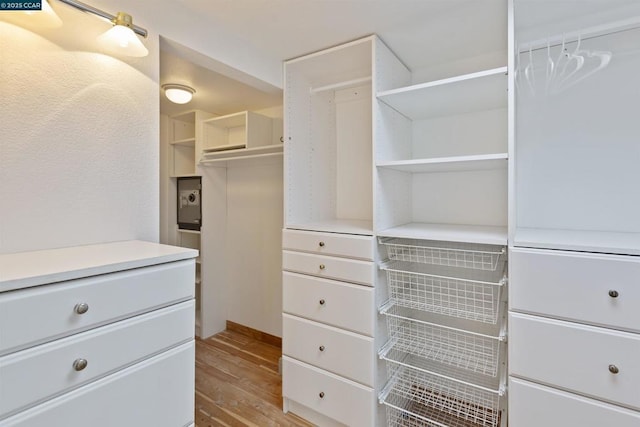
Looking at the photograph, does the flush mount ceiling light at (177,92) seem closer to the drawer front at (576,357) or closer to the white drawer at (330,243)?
the white drawer at (330,243)

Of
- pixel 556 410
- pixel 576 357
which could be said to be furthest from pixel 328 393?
pixel 576 357

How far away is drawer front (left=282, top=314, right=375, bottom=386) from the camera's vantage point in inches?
62.2

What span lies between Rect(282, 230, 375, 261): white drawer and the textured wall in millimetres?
729

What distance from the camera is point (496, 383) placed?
1806 mm

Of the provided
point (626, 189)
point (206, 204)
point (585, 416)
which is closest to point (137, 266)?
point (585, 416)

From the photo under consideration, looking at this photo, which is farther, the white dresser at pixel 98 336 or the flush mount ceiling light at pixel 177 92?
the flush mount ceiling light at pixel 177 92

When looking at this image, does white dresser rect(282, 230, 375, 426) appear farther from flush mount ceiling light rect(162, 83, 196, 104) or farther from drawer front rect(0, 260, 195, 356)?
flush mount ceiling light rect(162, 83, 196, 104)

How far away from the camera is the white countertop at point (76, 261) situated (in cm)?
83

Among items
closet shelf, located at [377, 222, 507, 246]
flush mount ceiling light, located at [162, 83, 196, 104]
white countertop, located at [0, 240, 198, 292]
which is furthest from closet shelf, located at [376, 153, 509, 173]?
flush mount ceiling light, located at [162, 83, 196, 104]

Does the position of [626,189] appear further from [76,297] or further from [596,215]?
[76,297]

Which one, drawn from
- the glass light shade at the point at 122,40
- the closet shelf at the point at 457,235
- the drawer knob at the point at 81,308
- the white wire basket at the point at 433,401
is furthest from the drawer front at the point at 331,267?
the glass light shade at the point at 122,40

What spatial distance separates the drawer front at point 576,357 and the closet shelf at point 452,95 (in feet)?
3.34

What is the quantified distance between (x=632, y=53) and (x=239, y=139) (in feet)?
8.99

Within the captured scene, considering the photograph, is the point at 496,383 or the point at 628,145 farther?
the point at 496,383
